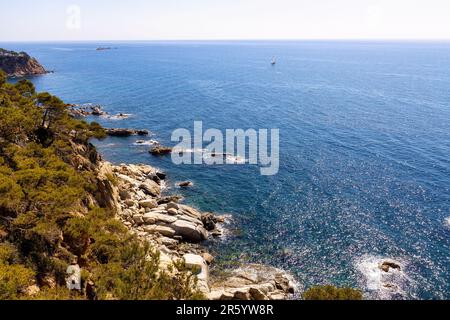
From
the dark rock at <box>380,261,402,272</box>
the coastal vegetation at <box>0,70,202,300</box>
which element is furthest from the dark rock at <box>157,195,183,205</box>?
the dark rock at <box>380,261,402,272</box>

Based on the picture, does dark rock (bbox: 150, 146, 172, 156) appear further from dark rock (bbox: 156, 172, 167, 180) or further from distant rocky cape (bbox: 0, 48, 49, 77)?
distant rocky cape (bbox: 0, 48, 49, 77)

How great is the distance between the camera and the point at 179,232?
48.7 m

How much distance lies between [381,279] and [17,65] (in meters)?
212

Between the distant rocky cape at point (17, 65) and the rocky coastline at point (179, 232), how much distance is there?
160 meters

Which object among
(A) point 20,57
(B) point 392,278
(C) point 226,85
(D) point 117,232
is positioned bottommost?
(B) point 392,278

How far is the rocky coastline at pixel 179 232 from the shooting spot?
38438mm

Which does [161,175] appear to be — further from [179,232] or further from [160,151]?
[179,232]

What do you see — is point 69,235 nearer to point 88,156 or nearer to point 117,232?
point 117,232

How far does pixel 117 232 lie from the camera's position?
35906 millimetres

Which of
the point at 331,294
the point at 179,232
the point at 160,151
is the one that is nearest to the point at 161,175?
the point at 160,151

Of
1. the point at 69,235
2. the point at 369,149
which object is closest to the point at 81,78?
the point at 369,149

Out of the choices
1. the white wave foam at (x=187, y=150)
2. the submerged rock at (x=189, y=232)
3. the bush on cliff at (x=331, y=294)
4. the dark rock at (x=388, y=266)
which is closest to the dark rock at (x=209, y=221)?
the submerged rock at (x=189, y=232)

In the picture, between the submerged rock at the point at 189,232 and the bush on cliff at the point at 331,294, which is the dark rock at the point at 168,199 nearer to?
the submerged rock at the point at 189,232

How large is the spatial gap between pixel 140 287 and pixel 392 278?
108 ft
